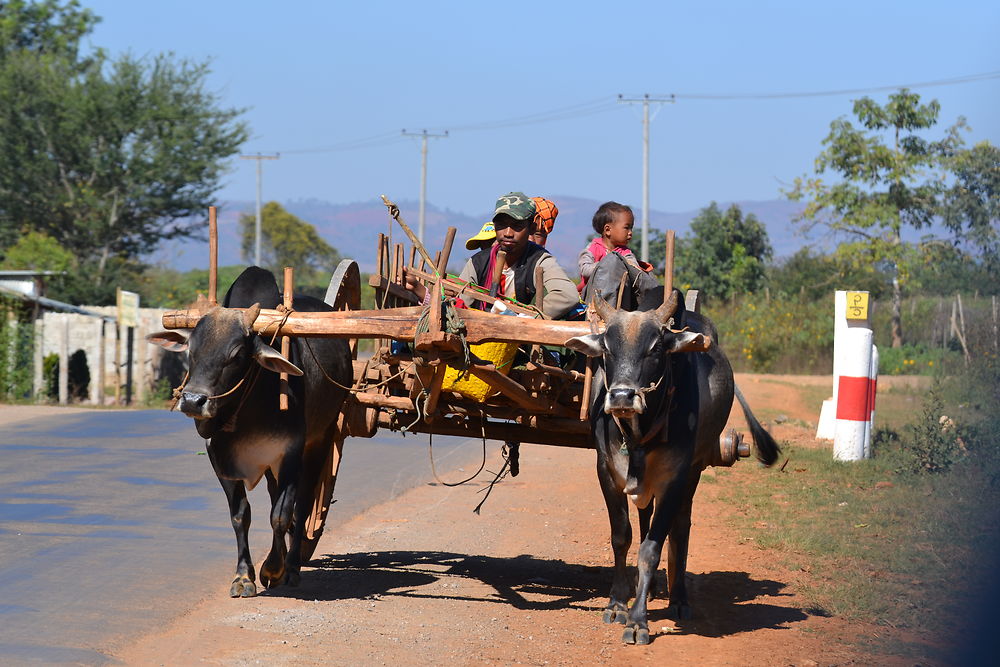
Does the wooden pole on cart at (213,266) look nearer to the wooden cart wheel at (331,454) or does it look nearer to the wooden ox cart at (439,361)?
the wooden ox cart at (439,361)

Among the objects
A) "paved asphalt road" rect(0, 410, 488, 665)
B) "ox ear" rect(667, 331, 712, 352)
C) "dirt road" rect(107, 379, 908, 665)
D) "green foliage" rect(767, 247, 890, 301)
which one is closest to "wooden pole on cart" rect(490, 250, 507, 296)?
"ox ear" rect(667, 331, 712, 352)

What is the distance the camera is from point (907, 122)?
1231 inches

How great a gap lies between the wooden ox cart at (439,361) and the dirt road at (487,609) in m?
0.82

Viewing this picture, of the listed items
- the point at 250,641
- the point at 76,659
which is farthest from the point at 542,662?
the point at 76,659

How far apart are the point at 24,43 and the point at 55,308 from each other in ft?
68.7

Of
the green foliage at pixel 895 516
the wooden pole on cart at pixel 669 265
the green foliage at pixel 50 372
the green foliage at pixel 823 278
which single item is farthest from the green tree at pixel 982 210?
the green foliage at pixel 823 278

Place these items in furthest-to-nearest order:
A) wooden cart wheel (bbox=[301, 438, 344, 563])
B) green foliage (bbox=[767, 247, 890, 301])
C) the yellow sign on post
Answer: green foliage (bbox=[767, 247, 890, 301]), the yellow sign on post, wooden cart wheel (bbox=[301, 438, 344, 563])

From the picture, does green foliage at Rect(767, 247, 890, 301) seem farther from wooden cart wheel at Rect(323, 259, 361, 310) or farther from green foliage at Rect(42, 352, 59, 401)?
wooden cart wheel at Rect(323, 259, 361, 310)

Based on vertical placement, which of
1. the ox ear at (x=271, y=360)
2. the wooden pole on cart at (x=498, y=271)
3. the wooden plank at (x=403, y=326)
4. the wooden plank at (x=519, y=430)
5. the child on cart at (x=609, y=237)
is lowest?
the wooden plank at (x=519, y=430)

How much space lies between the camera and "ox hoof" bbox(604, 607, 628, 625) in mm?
6539

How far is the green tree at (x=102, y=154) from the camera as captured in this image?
1367 inches

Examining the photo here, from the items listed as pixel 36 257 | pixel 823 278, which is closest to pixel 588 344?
pixel 36 257

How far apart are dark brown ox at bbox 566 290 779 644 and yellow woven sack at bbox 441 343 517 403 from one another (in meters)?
0.47

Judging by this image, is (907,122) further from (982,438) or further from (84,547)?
(84,547)
